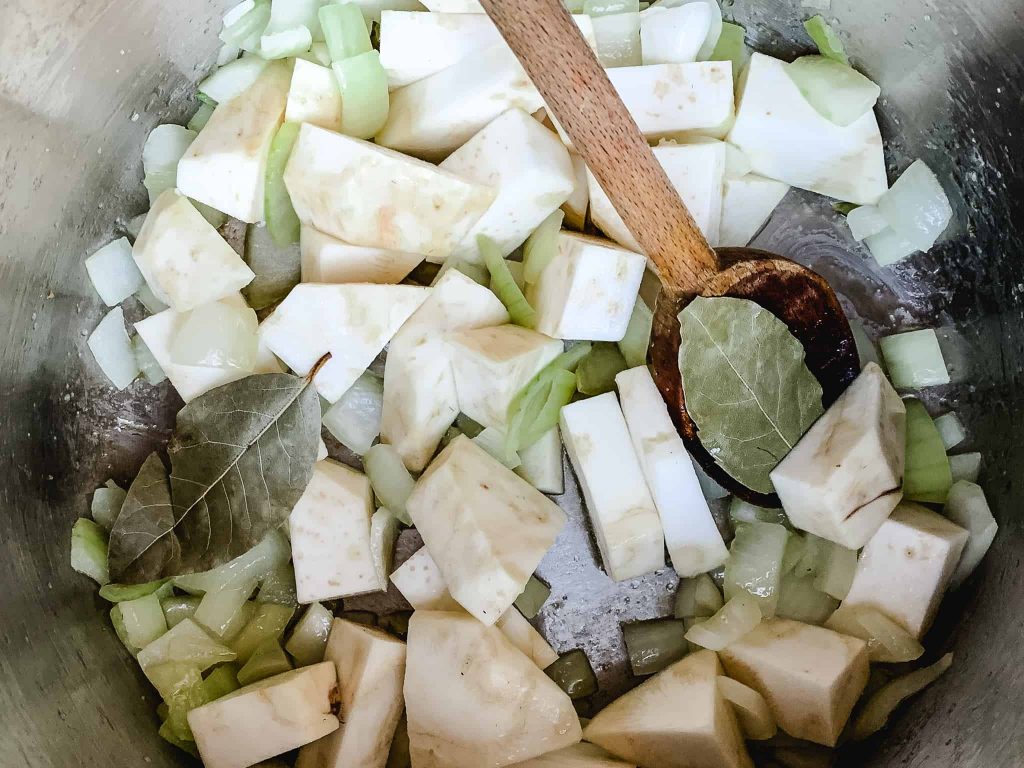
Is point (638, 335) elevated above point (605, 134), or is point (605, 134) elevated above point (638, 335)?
point (605, 134)

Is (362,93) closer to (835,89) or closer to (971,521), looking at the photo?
(835,89)

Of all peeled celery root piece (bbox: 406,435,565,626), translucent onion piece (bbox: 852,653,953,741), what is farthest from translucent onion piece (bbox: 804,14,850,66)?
translucent onion piece (bbox: 852,653,953,741)

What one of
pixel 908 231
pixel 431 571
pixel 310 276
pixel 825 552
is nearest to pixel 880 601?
pixel 825 552

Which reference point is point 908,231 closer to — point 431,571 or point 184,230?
point 431,571

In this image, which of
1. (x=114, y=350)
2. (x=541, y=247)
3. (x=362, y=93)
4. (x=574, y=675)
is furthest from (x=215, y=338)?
(x=574, y=675)

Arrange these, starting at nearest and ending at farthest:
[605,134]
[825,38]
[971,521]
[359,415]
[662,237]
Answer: [605,134] → [662,237] → [971,521] → [825,38] → [359,415]

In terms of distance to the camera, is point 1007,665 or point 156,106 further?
point 156,106

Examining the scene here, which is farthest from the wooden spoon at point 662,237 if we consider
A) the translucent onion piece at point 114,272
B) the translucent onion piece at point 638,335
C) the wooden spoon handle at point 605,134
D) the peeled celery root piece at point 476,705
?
the translucent onion piece at point 114,272
